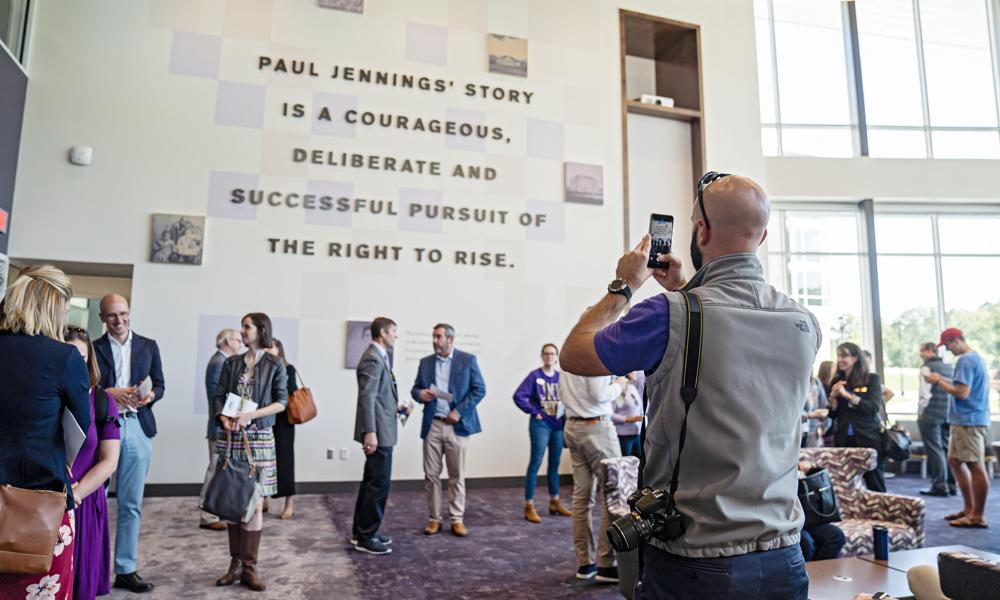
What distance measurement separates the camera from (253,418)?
12.8ft

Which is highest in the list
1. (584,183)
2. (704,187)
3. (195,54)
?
(195,54)

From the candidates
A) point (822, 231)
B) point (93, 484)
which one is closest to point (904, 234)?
point (822, 231)

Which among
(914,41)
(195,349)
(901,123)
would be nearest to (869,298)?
(901,123)

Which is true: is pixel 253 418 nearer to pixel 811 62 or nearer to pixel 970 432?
pixel 970 432

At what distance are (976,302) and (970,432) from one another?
5988 mm

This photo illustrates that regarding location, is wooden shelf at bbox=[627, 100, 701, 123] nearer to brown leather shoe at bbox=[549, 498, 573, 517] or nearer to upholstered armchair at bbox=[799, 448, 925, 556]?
brown leather shoe at bbox=[549, 498, 573, 517]

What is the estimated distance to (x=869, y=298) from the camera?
413 inches

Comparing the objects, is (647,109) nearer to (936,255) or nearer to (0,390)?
(936,255)

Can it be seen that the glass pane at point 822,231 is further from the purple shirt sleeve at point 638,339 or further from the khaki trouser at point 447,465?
the purple shirt sleeve at point 638,339

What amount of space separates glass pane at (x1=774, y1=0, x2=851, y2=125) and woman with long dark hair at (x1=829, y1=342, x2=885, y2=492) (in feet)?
20.6

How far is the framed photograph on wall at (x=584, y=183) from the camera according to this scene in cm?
844

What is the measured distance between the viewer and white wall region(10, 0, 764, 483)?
680cm

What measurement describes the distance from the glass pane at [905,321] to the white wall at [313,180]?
498 cm

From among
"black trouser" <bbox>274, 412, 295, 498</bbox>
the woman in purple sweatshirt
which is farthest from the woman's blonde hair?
the woman in purple sweatshirt
